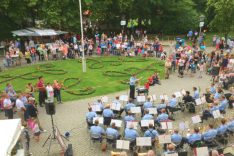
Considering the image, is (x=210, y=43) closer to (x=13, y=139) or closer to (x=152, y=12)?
(x=152, y=12)

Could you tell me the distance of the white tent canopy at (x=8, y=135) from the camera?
633 cm

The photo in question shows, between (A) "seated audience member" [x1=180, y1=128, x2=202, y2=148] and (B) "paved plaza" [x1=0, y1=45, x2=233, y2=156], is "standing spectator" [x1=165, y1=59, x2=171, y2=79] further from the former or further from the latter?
(A) "seated audience member" [x1=180, y1=128, x2=202, y2=148]

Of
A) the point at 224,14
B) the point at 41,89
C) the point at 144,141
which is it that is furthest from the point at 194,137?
the point at 224,14

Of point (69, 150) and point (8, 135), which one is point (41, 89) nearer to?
point (69, 150)

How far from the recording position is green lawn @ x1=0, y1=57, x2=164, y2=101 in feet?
58.7

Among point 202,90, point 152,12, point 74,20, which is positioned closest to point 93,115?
point 202,90

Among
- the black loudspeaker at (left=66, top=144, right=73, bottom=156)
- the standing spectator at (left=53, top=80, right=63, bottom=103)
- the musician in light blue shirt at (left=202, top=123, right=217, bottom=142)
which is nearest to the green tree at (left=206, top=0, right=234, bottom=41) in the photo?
the musician in light blue shirt at (left=202, top=123, right=217, bottom=142)

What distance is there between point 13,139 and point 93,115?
496 centimetres

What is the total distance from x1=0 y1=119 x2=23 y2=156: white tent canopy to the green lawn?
8.67 m

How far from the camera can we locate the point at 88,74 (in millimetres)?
21562

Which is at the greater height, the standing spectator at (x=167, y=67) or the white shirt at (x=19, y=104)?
the standing spectator at (x=167, y=67)

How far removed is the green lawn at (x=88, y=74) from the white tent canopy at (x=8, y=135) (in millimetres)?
8673

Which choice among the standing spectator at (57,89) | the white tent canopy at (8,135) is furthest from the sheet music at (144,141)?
the standing spectator at (57,89)

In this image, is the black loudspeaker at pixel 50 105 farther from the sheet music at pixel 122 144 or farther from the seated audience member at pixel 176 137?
the seated audience member at pixel 176 137
